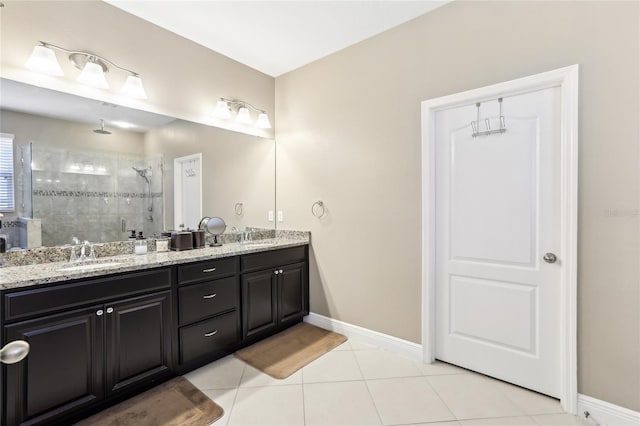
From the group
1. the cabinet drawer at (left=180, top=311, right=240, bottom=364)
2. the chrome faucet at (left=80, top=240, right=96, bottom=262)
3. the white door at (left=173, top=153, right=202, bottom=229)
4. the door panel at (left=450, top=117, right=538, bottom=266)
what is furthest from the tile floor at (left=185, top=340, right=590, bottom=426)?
the white door at (left=173, top=153, right=202, bottom=229)

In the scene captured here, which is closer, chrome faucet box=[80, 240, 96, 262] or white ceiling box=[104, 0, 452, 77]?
chrome faucet box=[80, 240, 96, 262]

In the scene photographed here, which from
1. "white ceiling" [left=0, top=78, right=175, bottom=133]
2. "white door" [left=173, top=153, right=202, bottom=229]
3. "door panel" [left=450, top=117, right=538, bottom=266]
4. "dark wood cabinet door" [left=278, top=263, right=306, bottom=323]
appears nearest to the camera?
"white ceiling" [left=0, top=78, right=175, bottom=133]

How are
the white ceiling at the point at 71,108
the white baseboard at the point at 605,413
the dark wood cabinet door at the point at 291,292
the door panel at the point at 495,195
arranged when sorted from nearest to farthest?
1. the white baseboard at the point at 605,413
2. the white ceiling at the point at 71,108
3. the door panel at the point at 495,195
4. the dark wood cabinet door at the point at 291,292

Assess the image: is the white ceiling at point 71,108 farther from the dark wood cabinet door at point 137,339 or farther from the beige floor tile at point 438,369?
the beige floor tile at point 438,369

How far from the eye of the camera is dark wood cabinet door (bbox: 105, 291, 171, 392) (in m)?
1.85

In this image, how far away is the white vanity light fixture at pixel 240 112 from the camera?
2986 mm

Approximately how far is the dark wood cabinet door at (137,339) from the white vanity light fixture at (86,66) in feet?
5.14

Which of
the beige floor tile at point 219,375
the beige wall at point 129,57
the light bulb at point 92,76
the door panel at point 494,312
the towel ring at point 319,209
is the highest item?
the beige wall at point 129,57

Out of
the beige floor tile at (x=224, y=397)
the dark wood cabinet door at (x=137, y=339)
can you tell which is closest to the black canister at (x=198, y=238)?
the dark wood cabinet door at (x=137, y=339)

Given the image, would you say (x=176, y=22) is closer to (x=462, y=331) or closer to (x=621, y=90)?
(x=621, y=90)

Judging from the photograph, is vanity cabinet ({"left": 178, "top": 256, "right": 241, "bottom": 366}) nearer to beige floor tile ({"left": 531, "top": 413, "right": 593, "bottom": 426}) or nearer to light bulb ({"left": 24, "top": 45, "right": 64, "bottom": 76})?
light bulb ({"left": 24, "top": 45, "right": 64, "bottom": 76})

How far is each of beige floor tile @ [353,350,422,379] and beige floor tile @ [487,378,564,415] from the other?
0.58 meters

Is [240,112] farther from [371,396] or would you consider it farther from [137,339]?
[371,396]

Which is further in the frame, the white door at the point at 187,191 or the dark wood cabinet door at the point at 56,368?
the white door at the point at 187,191
